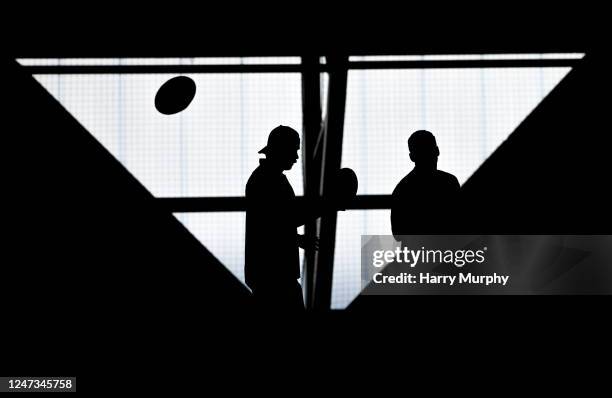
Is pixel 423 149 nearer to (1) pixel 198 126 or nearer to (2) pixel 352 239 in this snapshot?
(2) pixel 352 239

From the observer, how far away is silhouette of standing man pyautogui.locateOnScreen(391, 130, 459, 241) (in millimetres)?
4090

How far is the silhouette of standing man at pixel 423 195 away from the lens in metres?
4.09

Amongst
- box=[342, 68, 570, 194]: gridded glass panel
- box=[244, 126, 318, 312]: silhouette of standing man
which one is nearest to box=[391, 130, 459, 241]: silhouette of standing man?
box=[244, 126, 318, 312]: silhouette of standing man

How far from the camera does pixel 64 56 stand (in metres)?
6.79

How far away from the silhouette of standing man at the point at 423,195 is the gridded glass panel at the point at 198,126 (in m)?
4.16

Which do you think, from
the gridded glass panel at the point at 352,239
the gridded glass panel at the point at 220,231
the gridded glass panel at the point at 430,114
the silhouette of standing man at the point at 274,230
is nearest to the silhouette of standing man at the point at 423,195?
the silhouette of standing man at the point at 274,230

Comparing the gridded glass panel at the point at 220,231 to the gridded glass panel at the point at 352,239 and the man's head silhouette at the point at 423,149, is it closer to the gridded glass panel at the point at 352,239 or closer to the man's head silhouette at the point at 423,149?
the gridded glass panel at the point at 352,239

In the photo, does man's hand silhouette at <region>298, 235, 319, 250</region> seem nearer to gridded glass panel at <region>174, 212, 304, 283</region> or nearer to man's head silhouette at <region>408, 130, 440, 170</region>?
man's head silhouette at <region>408, 130, 440, 170</region>

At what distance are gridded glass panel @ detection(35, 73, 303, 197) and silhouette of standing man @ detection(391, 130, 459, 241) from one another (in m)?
4.16

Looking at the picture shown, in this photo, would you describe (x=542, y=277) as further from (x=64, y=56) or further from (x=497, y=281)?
(x=64, y=56)

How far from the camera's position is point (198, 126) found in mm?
8367

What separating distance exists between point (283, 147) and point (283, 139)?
0.13ft

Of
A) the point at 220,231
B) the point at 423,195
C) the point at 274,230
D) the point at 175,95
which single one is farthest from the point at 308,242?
the point at 220,231

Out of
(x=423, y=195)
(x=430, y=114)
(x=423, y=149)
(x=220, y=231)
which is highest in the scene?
(x=430, y=114)
